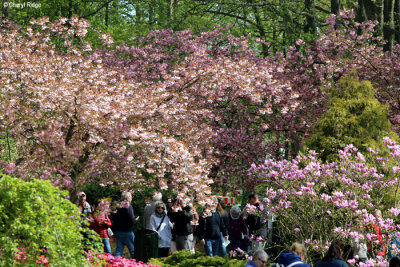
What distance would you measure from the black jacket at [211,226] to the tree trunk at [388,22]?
8.26 meters

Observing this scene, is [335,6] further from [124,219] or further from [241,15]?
[124,219]

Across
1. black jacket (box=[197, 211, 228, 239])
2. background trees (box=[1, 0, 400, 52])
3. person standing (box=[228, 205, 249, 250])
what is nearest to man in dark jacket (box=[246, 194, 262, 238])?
person standing (box=[228, 205, 249, 250])

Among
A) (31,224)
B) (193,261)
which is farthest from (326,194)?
(31,224)

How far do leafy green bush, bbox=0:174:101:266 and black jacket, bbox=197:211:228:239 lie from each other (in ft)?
Result: 18.4

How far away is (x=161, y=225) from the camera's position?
34.7 feet

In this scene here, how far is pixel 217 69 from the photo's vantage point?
12.2m

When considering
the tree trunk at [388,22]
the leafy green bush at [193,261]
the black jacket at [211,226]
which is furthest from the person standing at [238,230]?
the tree trunk at [388,22]

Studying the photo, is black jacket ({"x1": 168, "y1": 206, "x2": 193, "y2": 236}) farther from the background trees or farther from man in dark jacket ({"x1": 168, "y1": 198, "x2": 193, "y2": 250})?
the background trees

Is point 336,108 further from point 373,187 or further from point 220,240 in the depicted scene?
point 220,240

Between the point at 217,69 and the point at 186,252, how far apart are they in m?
4.78

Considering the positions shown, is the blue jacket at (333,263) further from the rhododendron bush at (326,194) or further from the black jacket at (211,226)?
the black jacket at (211,226)

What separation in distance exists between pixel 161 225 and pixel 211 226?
1037 millimetres

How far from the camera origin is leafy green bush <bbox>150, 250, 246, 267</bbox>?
8.15m

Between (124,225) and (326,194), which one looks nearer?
(326,194)
